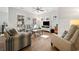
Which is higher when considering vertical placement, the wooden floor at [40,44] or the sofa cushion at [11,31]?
the sofa cushion at [11,31]

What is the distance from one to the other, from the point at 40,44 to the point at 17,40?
1.96 ft

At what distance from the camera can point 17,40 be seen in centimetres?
260

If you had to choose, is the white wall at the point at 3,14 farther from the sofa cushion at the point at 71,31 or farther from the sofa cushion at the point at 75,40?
the sofa cushion at the point at 75,40

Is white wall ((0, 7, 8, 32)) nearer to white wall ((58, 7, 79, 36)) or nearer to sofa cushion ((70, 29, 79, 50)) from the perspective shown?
white wall ((58, 7, 79, 36))

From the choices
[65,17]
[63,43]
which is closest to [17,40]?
[63,43]

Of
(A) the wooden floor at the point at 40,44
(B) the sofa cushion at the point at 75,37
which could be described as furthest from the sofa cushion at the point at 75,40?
(A) the wooden floor at the point at 40,44

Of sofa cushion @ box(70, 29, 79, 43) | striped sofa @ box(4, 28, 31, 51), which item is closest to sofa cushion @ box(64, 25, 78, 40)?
sofa cushion @ box(70, 29, 79, 43)

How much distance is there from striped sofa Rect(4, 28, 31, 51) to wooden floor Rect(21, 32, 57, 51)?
112 millimetres

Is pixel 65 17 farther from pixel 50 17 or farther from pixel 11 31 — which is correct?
pixel 11 31

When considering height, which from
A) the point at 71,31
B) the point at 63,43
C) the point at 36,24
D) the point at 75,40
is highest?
the point at 36,24

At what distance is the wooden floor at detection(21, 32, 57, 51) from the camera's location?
2.37 m

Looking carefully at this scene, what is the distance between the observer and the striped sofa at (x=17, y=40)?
2347 mm
